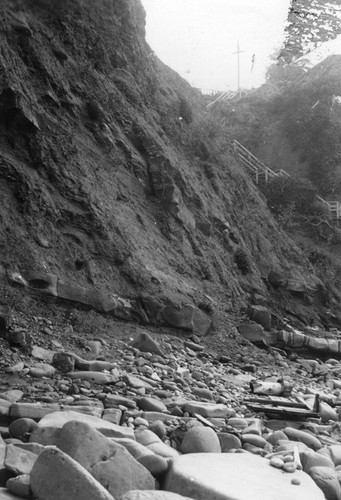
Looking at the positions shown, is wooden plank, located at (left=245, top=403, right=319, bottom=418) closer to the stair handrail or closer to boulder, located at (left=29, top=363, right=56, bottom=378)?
boulder, located at (left=29, top=363, right=56, bottom=378)

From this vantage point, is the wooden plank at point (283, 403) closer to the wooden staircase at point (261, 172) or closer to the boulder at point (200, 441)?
the boulder at point (200, 441)

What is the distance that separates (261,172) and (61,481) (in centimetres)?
2239

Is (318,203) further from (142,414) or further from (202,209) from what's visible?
(142,414)

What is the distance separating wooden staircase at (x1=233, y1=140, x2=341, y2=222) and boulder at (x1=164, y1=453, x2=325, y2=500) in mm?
19276

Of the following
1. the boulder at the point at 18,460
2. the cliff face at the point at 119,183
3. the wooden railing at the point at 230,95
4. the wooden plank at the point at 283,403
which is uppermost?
the wooden railing at the point at 230,95

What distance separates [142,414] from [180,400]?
0.88 meters

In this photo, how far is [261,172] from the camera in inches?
952

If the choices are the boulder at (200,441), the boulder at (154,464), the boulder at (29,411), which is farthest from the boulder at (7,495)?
the boulder at (200,441)

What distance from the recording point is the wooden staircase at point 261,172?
23.2 m

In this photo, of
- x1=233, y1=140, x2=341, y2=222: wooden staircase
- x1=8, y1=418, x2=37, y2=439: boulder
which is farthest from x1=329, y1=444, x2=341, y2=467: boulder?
x1=233, y1=140, x2=341, y2=222: wooden staircase

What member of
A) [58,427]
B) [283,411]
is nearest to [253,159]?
[283,411]

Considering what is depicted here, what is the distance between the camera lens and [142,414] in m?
4.89

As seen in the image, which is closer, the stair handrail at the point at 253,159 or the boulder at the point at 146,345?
the boulder at the point at 146,345

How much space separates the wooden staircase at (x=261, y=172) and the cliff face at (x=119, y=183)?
6205 millimetres
